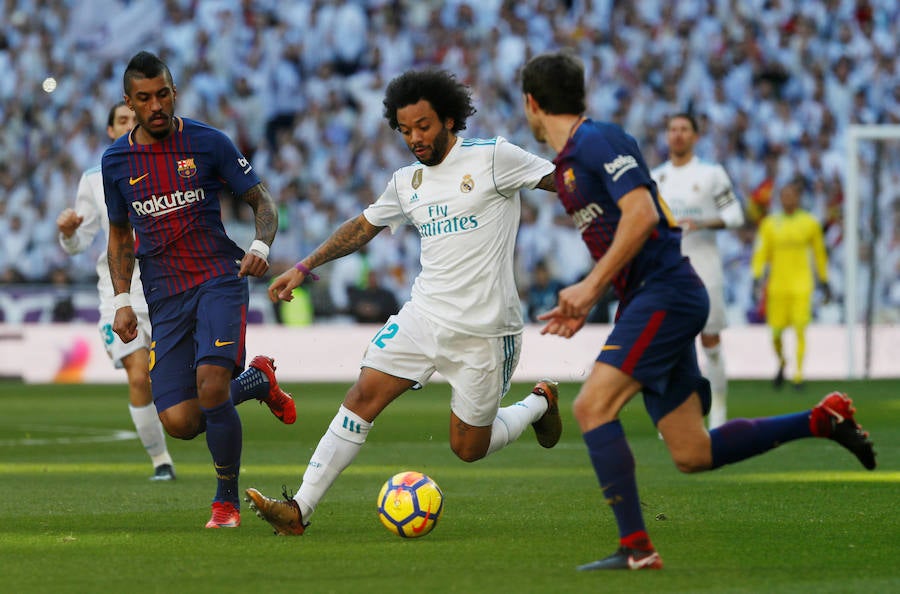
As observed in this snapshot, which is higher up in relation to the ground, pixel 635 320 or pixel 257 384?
pixel 635 320

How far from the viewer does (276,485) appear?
1019 cm

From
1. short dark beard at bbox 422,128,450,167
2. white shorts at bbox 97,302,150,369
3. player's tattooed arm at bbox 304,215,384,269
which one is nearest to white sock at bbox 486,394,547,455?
player's tattooed arm at bbox 304,215,384,269

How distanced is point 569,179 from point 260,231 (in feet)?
7.71

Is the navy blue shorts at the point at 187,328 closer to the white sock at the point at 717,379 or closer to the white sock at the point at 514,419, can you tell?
the white sock at the point at 514,419

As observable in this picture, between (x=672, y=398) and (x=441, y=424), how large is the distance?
9.03 meters

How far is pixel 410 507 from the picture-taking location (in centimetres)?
745

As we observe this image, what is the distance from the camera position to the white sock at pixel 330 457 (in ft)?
24.7

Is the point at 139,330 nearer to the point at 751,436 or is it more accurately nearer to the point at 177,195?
the point at 177,195

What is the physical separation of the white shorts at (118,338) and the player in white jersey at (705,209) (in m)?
4.77

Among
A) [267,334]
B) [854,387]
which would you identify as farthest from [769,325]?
[267,334]

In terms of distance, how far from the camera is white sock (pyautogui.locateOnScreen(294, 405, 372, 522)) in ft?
24.7

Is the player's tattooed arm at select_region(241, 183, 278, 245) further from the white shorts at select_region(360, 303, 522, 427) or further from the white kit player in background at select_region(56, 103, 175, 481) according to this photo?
the white kit player in background at select_region(56, 103, 175, 481)

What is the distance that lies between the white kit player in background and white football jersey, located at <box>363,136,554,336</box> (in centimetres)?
342

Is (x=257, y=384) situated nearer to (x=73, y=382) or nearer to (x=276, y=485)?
(x=276, y=485)
